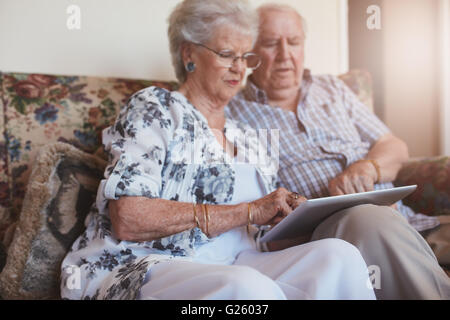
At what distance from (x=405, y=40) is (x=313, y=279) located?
205 centimetres

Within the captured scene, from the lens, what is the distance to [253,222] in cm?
102

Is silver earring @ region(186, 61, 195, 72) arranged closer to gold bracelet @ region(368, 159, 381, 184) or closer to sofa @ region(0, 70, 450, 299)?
sofa @ region(0, 70, 450, 299)

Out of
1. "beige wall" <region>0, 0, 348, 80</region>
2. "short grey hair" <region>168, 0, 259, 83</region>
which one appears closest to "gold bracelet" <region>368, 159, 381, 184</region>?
"short grey hair" <region>168, 0, 259, 83</region>

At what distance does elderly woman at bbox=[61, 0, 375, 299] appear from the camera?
2.68 ft

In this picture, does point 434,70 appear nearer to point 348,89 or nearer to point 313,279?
point 348,89

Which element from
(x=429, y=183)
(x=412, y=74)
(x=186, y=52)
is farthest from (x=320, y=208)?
(x=412, y=74)

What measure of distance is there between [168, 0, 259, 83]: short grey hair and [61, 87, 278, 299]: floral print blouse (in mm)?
192

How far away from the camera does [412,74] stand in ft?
7.97

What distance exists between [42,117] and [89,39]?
0.38m

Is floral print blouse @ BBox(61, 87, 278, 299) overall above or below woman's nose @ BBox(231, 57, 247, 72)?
below

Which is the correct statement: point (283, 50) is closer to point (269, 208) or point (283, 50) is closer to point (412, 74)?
point (269, 208)

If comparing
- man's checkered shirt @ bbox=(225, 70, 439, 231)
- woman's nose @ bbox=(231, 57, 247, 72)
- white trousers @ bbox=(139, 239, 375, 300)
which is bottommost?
white trousers @ bbox=(139, 239, 375, 300)

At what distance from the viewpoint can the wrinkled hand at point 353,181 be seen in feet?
4.19
